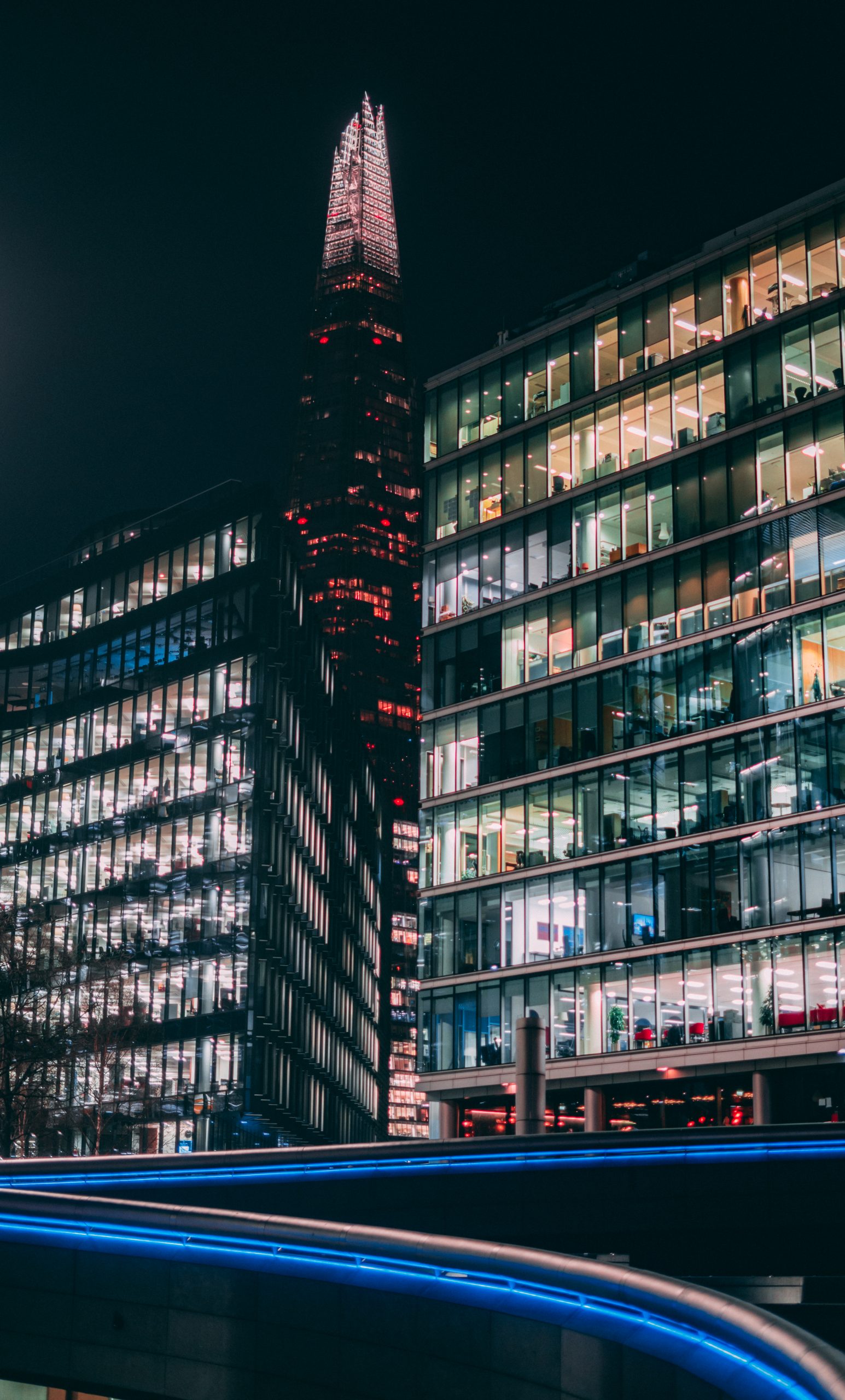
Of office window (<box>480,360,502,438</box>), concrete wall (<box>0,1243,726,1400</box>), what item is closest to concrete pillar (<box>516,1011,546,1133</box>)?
concrete wall (<box>0,1243,726,1400</box>)

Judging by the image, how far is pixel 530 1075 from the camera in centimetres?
4016

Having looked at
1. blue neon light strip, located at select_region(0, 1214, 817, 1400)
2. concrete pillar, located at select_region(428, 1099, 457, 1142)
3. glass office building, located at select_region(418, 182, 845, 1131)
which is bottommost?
blue neon light strip, located at select_region(0, 1214, 817, 1400)

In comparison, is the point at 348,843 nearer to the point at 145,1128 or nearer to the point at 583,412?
the point at 145,1128

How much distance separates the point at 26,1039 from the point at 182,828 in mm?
30325

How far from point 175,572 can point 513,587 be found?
1435 inches

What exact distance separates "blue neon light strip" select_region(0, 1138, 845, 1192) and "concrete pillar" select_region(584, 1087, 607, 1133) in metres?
30.1

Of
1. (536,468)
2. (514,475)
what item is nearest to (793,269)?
(536,468)

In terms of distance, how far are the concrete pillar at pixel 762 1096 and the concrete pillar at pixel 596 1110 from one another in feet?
21.2

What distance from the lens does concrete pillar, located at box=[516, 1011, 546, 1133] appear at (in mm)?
39719

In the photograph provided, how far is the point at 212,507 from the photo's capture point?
101250 mm

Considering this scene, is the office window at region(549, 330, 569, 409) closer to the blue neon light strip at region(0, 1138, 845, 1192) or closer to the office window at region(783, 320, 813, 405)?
the office window at region(783, 320, 813, 405)

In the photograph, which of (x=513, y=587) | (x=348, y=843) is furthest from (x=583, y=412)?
(x=348, y=843)

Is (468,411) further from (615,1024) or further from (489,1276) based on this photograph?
(489,1276)

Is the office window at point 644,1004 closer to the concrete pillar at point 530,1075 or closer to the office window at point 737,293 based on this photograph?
the concrete pillar at point 530,1075
